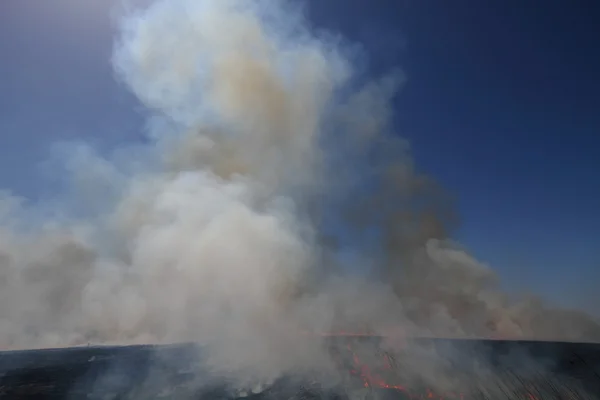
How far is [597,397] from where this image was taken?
114 m

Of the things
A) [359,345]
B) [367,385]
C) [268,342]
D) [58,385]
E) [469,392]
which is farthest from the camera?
[359,345]

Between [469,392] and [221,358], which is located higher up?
[221,358]

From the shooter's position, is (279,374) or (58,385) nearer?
(279,374)

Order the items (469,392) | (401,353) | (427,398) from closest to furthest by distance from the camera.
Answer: (427,398)
(469,392)
(401,353)

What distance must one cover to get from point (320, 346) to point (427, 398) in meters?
50.8

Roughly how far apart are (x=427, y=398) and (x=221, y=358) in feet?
227

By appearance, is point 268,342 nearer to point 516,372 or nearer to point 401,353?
point 401,353

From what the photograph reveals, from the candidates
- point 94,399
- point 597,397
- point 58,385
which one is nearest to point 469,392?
point 597,397

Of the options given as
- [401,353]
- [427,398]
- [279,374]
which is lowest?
[427,398]

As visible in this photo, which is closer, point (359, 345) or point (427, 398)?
point (427, 398)

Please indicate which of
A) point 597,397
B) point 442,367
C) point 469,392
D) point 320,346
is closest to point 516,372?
point 597,397

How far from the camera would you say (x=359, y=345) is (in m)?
168

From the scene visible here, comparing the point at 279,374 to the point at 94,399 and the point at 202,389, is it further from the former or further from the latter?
the point at 94,399

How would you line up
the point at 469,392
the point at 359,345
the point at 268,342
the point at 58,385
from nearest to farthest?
the point at 469,392 → the point at 268,342 → the point at 58,385 → the point at 359,345
